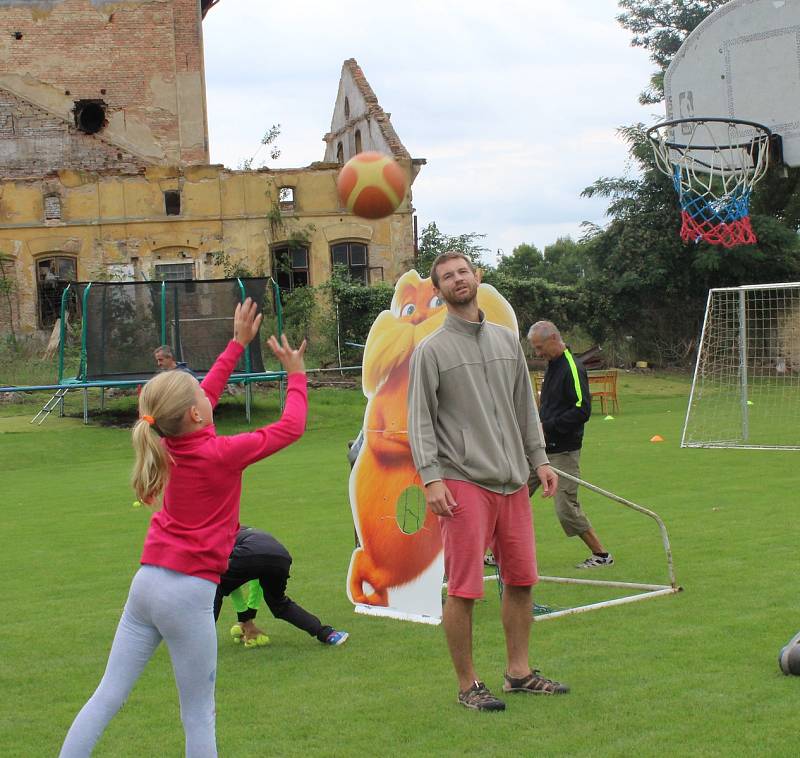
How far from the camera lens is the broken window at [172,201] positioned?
1405 inches

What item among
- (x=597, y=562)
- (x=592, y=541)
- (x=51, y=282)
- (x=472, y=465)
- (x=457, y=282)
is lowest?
(x=597, y=562)

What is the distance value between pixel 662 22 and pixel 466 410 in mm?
40937

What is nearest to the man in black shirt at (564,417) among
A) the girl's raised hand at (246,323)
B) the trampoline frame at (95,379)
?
the girl's raised hand at (246,323)

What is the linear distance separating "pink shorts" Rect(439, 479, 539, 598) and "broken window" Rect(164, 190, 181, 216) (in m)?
31.8

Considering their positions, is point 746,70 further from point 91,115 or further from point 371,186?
point 91,115

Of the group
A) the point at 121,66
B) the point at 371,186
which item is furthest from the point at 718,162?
the point at 121,66

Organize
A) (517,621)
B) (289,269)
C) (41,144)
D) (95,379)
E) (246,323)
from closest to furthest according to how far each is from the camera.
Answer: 1. (246,323)
2. (517,621)
3. (95,379)
4. (289,269)
5. (41,144)

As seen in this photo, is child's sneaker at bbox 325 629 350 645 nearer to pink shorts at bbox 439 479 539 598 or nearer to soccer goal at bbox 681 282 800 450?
pink shorts at bbox 439 479 539 598

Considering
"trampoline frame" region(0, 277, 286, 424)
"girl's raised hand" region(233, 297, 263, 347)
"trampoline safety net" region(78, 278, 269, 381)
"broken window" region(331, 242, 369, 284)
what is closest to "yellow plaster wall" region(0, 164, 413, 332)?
"broken window" region(331, 242, 369, 284)

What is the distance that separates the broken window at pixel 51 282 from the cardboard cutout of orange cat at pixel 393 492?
28871 millimetres

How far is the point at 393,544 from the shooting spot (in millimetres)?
7484

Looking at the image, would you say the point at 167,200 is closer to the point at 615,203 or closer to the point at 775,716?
the point at 615,203

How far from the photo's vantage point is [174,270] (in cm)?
3572

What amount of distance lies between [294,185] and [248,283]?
1101cm
